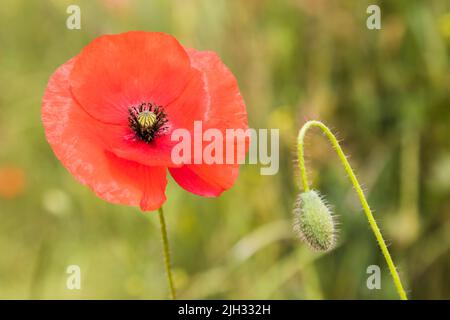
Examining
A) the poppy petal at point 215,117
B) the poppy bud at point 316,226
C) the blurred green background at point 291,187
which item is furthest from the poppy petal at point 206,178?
the blurred green background at point 291,187

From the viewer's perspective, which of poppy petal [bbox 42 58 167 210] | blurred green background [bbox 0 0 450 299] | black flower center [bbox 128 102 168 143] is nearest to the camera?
poppy petal [bbox 42 58 167 210]

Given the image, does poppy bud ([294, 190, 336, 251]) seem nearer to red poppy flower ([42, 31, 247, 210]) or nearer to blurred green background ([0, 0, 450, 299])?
red poppy flower ([42, 31, 247, 210])

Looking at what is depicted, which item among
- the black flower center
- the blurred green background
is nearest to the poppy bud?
the black flower center

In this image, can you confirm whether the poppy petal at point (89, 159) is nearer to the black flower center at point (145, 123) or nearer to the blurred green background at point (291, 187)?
the black flower center at point (145, 123)

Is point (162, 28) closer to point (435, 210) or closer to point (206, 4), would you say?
point (206, 4)

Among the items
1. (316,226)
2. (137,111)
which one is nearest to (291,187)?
(137,111)

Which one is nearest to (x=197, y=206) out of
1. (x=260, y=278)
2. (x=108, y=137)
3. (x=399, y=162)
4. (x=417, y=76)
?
(x=260, y=278)
